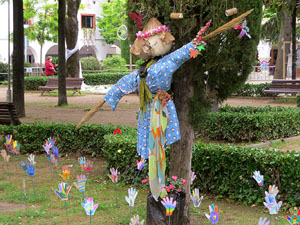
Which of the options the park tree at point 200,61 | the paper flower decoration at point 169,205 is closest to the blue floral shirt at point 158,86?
the park tree at point 200,61

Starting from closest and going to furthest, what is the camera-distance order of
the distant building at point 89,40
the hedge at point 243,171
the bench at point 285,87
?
the hedge at point 243,171 → the bench at point 285,87 → the distant building at point 89,40

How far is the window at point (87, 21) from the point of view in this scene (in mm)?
49719

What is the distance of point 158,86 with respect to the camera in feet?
14.4

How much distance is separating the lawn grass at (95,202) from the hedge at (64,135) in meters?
1.03

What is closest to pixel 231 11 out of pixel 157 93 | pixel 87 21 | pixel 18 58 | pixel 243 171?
pixel 157 93

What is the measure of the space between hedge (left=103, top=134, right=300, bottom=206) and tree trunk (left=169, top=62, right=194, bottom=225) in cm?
133

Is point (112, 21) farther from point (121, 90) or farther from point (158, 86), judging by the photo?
point (158, 86)

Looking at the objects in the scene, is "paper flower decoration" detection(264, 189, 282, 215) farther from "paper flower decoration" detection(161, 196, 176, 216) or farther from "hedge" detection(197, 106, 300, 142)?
"hedge" detection(197, 106, 300, 142)

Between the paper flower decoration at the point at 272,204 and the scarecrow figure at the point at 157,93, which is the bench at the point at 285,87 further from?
the paper flower decoration at the point at 272,204

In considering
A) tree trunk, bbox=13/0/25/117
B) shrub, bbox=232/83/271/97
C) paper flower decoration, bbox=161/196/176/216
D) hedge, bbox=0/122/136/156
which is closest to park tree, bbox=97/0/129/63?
shrub, bbox=232/83/271/97

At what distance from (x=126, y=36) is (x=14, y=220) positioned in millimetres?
2454

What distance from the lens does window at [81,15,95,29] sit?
163 ft

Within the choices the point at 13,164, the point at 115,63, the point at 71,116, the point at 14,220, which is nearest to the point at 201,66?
the point at 14,220

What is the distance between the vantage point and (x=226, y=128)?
9.94 m
